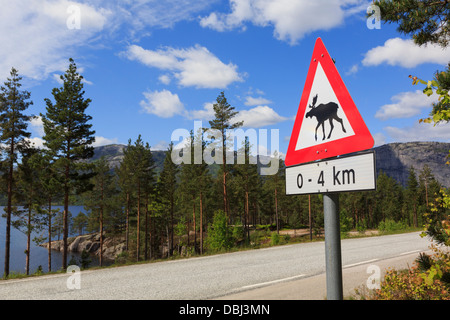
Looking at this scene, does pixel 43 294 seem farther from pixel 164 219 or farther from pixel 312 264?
pixel 164 219

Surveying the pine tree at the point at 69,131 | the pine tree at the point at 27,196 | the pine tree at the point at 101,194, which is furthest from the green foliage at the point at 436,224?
the pine tree at the point at 101,194

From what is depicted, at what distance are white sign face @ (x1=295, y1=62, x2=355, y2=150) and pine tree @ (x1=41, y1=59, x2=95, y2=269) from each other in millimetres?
26291

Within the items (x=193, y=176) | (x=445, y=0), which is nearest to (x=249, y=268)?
(x=445, y=0)

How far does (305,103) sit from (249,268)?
26.4 ft

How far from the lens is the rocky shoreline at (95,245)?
73075 mm

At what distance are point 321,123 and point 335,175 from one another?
0.45 meters

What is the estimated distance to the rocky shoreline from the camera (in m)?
73.1

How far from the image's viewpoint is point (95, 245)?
86125 mm

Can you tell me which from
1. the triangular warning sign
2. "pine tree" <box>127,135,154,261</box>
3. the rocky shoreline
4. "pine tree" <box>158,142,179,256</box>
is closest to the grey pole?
the triangular warning sign

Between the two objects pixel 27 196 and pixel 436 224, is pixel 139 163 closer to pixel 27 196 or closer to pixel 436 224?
pixel 27 196

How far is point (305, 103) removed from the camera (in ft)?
7.85

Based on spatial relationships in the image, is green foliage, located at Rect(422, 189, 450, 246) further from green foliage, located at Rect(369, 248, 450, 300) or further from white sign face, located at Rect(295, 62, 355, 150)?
white sign face, located at Rect(295, 62, 355, 150)

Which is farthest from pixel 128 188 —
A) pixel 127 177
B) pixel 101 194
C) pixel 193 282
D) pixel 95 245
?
pixel 95 245

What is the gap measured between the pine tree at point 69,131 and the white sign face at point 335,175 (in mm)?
26254
